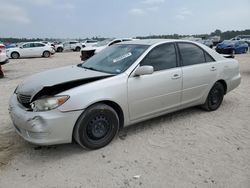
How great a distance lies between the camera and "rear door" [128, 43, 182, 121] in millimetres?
3822

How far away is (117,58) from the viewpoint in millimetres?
4215

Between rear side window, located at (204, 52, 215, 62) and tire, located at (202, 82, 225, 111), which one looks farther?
tire, located at (202, 82, 225, 111)

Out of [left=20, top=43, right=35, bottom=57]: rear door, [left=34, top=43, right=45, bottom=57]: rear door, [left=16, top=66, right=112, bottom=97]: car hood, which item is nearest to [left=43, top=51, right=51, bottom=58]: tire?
[left=34, top=43, right=45, bottom=57]: rear door

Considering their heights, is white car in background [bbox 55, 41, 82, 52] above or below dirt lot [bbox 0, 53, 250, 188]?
above

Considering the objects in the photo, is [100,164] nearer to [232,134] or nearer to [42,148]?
[42,148]

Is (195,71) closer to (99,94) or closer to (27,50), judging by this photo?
(99,94)

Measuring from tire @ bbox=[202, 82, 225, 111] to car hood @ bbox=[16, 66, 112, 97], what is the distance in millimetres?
2466

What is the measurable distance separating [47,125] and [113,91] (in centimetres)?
103

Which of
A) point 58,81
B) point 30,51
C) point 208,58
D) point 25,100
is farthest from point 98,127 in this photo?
point 30,51

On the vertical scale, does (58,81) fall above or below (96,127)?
above

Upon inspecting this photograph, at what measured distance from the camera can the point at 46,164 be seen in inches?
128

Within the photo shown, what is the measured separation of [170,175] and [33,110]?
6.39 ft

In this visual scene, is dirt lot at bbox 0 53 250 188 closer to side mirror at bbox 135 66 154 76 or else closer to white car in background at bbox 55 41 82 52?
side mirror at bbox 135 66 154 76

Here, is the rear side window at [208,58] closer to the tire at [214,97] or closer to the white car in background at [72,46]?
the tire at [214,97]
